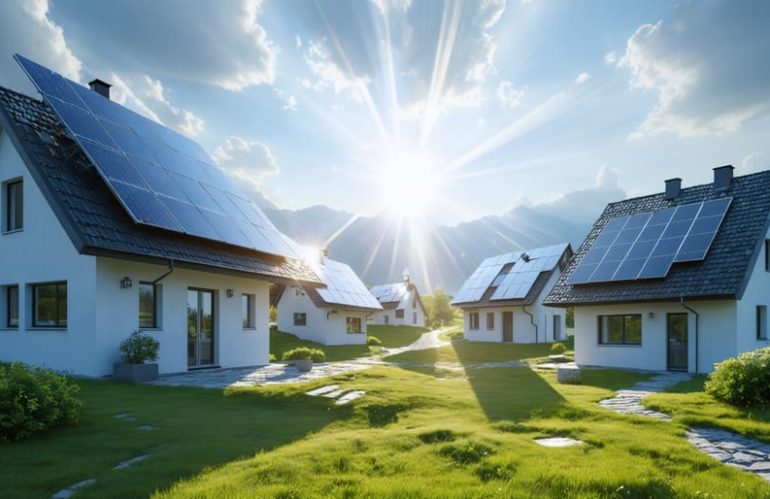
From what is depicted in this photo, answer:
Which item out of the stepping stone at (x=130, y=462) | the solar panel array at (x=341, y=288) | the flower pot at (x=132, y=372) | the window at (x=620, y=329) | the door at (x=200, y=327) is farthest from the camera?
the solar panel array at (x=341, y=288)

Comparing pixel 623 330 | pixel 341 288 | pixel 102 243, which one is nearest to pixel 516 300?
pixel 341 288

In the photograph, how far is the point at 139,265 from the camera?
47.5 ft

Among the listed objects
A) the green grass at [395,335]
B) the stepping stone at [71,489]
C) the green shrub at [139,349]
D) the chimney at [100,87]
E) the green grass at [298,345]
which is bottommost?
the green grass at [395,335]

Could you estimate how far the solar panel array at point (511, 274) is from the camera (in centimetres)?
3709

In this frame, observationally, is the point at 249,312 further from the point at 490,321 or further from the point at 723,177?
the point at 490,321

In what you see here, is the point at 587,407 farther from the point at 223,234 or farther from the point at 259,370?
the point at 223,234

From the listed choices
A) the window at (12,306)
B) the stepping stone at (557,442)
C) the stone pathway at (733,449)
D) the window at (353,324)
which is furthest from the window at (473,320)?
the stepping stone at (557,442)

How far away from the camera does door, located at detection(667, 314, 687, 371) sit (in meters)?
19.3

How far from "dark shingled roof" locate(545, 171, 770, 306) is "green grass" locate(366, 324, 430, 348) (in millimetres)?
21869

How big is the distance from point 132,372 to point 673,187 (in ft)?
75.2

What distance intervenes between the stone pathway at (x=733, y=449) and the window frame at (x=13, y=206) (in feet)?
56.1

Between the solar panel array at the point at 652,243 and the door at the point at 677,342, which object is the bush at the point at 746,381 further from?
the solar panel array at the point at 652,243

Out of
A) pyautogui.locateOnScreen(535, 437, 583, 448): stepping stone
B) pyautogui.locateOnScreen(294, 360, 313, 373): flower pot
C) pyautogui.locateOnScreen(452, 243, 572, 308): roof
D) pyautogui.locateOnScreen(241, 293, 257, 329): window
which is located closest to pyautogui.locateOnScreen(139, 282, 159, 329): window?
pyautogui.locateOnScreen(294, 360, 313, 373): flower pot

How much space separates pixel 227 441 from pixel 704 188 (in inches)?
915
